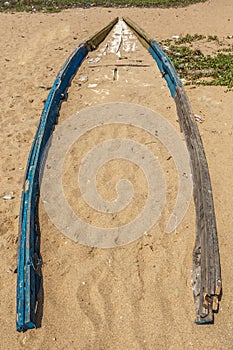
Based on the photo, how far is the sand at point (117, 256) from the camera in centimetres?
333

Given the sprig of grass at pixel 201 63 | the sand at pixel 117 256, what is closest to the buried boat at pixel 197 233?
the sand at pixel 117 256

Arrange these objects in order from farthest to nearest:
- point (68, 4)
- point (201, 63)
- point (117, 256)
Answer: point (68, 4) < point (201, 63) < point (117, 256)

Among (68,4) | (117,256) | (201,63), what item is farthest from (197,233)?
(68,4)

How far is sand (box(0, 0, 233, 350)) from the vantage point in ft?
10.9

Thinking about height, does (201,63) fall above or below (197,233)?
above

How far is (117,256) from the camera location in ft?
13.4

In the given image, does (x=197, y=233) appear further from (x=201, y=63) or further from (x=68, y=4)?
(x=68, y=4)

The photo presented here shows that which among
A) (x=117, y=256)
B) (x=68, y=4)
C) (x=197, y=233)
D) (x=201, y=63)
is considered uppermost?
(x=68, y=4)

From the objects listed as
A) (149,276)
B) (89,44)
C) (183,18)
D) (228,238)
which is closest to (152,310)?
(149,276)

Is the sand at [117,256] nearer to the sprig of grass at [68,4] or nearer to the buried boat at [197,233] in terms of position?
A: the buried boat at [197,233]

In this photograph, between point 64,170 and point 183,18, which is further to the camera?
point 183,18

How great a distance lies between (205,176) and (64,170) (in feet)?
7.79

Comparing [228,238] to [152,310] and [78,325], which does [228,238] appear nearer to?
[152,310]

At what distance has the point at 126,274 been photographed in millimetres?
3867
